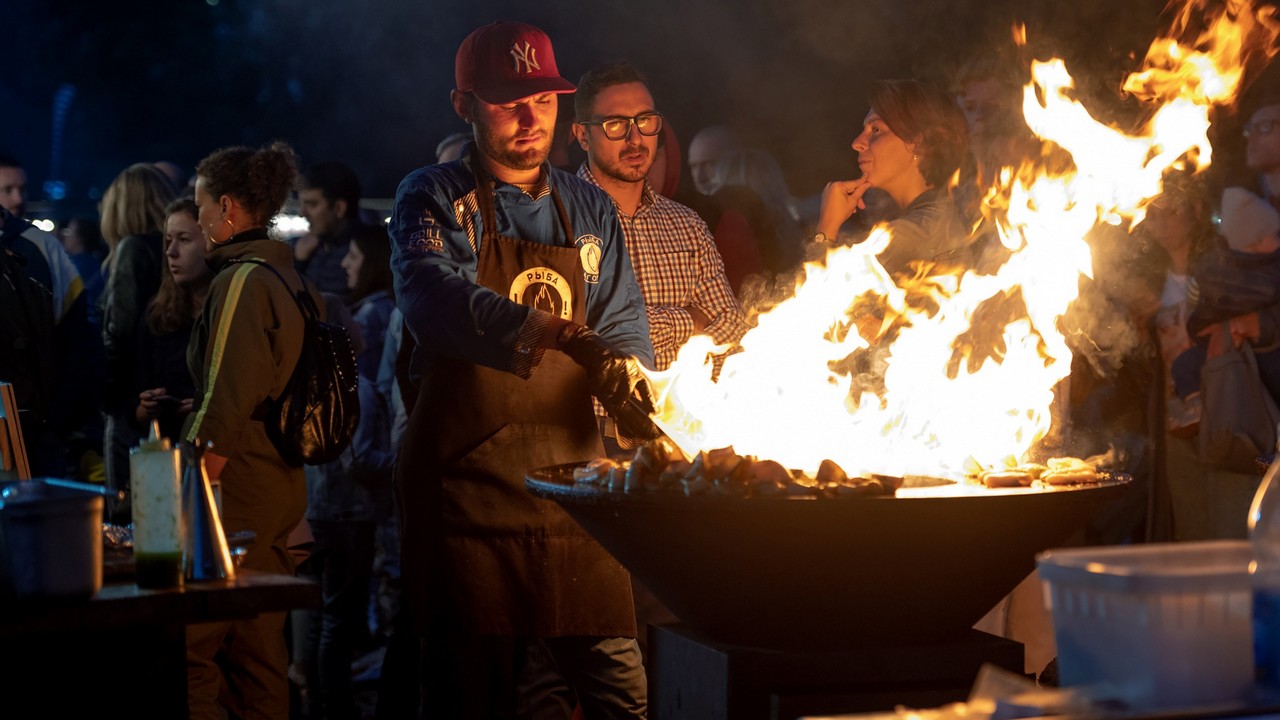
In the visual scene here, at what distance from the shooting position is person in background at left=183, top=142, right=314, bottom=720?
427 centimetres

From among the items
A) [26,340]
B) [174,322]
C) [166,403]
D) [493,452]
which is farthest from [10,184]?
[493,452]

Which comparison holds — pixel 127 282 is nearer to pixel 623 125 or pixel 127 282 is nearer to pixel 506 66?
pixel 623 125

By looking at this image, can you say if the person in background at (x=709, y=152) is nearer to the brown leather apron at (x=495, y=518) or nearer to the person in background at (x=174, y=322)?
the person in background at (x=174, y=322)

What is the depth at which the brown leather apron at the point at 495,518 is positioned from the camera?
376 cm

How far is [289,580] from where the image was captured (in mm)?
2635

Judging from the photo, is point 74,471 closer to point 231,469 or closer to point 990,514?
point 231,469

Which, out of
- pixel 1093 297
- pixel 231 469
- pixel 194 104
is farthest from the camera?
pixel 194 104

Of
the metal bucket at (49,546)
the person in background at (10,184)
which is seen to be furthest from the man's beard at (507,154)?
the person in background at (10,184)

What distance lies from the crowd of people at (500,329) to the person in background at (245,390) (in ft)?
0.04

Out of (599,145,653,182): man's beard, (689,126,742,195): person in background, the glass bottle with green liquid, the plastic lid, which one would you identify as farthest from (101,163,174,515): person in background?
the plastic lid

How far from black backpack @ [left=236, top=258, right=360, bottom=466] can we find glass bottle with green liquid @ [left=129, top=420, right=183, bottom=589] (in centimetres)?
187

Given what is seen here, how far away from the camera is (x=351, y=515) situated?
5949mm

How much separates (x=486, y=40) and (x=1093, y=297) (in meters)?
2.83

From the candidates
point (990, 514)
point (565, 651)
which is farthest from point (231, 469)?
point (990, 514)
